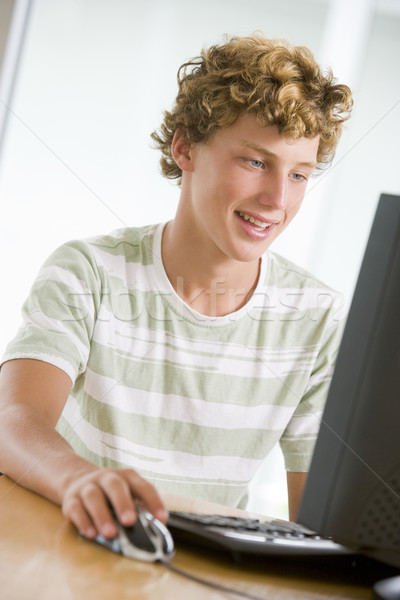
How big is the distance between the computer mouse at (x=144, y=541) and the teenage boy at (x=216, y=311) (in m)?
0.47

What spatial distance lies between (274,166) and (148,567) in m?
0.75

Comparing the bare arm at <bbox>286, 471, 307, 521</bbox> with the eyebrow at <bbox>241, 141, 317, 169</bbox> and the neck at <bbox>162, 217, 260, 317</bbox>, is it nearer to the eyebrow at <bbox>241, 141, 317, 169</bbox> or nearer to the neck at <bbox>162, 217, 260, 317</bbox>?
the neck at <bbox>162, 217, 260, 317</bbox>

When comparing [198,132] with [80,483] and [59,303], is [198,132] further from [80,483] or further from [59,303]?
[80,483]

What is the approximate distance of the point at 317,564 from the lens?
58 centimetres

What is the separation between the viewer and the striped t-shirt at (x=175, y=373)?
1.05m

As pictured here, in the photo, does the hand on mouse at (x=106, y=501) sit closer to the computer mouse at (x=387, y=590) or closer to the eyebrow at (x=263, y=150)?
the computer mouse at (x=387, y=590)

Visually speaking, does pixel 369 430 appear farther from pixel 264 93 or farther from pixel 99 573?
pixel 264 93

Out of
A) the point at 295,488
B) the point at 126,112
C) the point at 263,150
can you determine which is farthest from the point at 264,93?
the point at 126,112

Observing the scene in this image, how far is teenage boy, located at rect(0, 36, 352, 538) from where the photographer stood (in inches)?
41.7

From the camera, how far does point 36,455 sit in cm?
66

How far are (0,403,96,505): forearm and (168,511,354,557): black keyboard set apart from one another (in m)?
0.11

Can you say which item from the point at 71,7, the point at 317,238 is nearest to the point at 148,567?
the point at 317,238

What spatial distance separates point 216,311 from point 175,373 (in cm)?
14

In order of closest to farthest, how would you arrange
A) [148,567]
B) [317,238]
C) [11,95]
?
[148,567]
[11,95]
[317,238]
